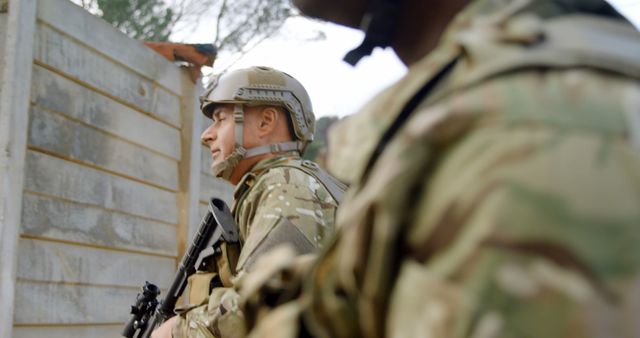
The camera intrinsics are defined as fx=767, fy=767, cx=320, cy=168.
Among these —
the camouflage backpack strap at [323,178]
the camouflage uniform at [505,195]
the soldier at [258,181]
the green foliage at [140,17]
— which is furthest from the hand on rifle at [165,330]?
the green foliage at [140,17]

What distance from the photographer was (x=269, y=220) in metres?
2.64

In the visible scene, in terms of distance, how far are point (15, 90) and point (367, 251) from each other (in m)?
3.04

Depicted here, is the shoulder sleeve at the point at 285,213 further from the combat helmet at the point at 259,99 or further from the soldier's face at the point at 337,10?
the soldier's face at the point at 337,10

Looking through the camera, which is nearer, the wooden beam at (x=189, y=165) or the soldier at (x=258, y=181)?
the soldier at (x=258, y=181)

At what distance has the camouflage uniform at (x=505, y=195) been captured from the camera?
679mm

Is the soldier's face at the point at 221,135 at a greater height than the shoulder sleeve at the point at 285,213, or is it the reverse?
the soldier's face at the point at 221,135

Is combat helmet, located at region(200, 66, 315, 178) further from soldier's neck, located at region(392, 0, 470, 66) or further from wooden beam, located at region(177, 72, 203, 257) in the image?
wooden beam, located at region(177, 72, 203, 257)

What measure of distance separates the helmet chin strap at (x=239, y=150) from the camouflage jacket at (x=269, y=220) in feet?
0.27

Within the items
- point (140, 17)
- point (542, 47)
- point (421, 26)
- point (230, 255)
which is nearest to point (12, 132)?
point (230, 255)

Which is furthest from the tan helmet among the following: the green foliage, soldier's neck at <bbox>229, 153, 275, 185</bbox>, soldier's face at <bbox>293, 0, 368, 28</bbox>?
the green foliage

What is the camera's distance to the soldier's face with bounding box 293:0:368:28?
46.8 inches

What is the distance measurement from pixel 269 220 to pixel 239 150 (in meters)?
0.50

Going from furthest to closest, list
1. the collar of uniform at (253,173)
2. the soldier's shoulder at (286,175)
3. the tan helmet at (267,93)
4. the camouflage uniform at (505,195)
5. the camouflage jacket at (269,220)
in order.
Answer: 1. the tan helmet at (267,93)
2. the collar of uniform at (253,173)
3. the soldier's shoulder at (286,175)
4. the camouflage jacket at (269,220)
5. the camouflage uniform at (505,195)

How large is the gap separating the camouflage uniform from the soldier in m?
1.70
